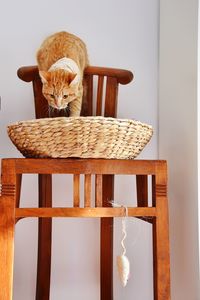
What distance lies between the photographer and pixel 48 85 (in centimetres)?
93

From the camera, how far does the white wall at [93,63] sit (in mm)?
1173

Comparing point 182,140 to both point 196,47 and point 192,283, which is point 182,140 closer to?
point 196,47

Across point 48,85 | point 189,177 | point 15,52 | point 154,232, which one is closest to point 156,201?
point 154,232

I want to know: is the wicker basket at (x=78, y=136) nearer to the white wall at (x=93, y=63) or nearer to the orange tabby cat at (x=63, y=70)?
the orange tabby cat at (x=63, y=70)

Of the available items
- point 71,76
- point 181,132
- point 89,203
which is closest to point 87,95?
point 71,76

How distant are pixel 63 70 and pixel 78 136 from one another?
28 centimetres

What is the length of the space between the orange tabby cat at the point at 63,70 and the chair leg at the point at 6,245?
33 centimetres

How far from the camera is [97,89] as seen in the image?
1.10 meters

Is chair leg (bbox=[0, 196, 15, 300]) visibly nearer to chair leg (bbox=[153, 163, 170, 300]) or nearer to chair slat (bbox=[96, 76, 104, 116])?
chair leg (bbox=[153, 163, 170, 300])

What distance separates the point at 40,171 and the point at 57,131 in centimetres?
10

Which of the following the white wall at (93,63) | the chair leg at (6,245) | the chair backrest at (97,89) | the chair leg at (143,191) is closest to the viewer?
the chair leg at (6,245)

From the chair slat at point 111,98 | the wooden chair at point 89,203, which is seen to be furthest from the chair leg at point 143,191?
the chair slat at point 111,98

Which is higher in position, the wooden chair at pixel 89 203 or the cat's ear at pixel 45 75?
the cat's ear at pixel 45 75

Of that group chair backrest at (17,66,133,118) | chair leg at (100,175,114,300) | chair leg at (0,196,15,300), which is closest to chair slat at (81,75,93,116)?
chair backrest at (17,66,133,118)
